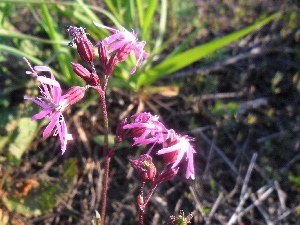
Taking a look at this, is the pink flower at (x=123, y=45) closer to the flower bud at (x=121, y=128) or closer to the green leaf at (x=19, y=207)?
the flower bud at (x=121, y=128)

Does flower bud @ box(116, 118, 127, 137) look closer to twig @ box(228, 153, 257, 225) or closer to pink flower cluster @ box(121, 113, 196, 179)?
pink flower cluster @ box(121, 113, 196, 179)

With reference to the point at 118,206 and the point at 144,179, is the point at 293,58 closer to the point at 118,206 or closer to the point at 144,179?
the point at 118,206

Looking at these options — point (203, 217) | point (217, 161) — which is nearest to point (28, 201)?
point (203, 217)

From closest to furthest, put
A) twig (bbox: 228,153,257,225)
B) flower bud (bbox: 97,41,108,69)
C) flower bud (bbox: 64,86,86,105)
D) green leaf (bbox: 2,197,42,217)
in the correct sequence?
flower bud (bbox: 64,86,86,105) < flower bud (bbox: 97,41,108,69) < green leaf (bbox: 2,197,42,217) < twig (bbox: 228,153,257,225)

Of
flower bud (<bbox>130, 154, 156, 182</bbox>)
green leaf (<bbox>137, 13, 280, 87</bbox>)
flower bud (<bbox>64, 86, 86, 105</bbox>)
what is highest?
green leaf (<bbox>137, 13, 280, 87</bbox>)

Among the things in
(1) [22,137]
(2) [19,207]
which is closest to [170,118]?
(1) [22,137]

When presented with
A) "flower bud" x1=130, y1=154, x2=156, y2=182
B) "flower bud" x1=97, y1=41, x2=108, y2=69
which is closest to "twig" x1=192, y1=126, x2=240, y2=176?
"flower bud" x1=130, y1=154, x2=156, y2=182

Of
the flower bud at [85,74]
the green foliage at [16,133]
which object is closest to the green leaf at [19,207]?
the green foliage at [16,133]
